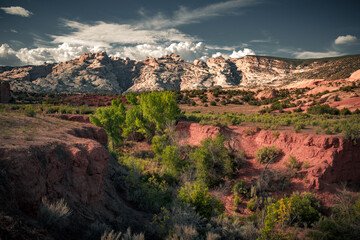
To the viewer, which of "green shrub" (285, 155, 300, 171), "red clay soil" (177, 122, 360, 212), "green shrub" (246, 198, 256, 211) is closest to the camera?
"green shrub" (246, 198, 256, 211)

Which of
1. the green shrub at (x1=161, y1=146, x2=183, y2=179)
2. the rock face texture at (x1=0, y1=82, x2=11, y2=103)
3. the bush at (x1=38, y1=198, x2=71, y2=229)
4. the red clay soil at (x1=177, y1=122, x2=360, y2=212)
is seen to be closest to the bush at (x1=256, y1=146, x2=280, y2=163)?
the red clay soil at (x1=177, y1=122, x2=360, y2=212)

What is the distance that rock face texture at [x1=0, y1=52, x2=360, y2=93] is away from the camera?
413ft

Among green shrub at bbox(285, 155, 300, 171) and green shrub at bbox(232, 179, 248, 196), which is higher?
green shrub at bbox(285, 155, 300, 171)

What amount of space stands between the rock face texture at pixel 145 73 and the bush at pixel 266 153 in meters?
113

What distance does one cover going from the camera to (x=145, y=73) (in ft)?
583

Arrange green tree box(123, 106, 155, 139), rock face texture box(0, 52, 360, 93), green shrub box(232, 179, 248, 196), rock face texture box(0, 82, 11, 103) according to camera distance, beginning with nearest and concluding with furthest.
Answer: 1. green shrub box(232, 179, 248, 196)
2. green tree box(123, 106, 155, 139)
3. rock face texture box(0, 82, 11, 103)
4. rock face texture box(0, 52, 360, 93)

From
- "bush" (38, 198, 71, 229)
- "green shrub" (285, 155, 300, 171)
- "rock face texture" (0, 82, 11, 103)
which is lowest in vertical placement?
"green shrub" (285, 155, 300, 171)

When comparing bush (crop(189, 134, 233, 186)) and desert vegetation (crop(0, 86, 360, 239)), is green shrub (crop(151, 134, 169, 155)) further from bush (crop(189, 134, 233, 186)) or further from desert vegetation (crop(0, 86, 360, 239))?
bush (crop(189, 134, 233, 186))

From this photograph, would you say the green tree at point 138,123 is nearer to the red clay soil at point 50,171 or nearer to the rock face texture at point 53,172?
the red clay soil at point 50,171

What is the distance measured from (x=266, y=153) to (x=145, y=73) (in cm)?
17213

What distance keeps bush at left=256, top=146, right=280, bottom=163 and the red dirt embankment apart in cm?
48

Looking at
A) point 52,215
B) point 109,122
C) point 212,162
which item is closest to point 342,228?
point 212,162

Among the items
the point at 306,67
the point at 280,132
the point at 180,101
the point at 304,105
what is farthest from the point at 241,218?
the point at 306,67

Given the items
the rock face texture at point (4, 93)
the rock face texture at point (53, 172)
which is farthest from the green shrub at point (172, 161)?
the rock face texture at point (4, 93)
